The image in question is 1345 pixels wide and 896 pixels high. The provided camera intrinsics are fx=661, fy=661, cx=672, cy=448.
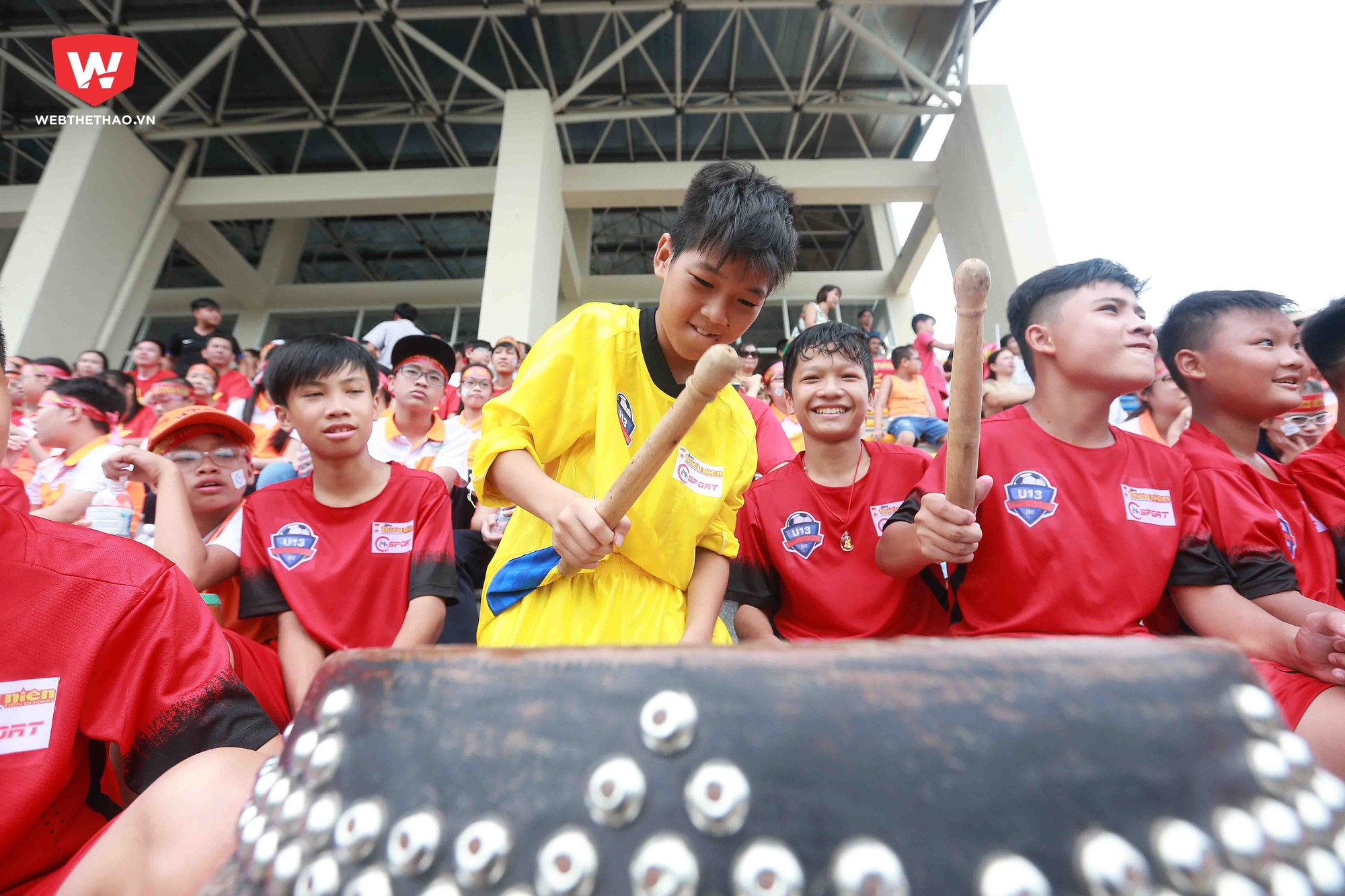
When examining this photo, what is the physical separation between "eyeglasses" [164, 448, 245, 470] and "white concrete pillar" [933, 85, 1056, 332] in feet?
21.8

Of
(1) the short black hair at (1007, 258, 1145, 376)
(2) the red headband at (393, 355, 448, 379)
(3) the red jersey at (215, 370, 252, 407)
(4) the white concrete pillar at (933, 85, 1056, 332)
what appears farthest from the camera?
(4) the white concrete pillar at (933, 85, 1056, 332)

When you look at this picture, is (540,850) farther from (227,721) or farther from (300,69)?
(300,69)

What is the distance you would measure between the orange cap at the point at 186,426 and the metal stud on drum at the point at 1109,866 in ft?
6.95

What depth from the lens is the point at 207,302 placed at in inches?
232

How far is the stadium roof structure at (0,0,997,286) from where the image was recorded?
703 cm

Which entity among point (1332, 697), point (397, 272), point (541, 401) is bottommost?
point (1332, 697)

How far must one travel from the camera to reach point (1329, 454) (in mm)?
1631

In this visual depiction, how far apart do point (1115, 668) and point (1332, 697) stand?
3.69 ft

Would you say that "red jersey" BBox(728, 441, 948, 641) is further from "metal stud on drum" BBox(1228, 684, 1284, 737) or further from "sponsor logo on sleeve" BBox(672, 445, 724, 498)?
"metal stud on drum" BBox(1228, 684, 1284, 737)

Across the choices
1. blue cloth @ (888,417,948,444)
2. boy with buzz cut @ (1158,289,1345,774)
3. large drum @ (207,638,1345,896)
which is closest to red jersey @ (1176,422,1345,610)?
boy with buzz cut @ (1158,289,1345,774)

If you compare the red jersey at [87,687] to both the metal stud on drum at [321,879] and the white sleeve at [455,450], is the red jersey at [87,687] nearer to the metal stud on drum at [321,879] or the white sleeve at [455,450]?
the metal stud on drum at [321,879]

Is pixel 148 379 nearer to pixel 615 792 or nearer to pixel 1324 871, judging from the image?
pixel 615 792

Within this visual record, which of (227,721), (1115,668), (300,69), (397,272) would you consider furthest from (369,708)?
(397,272)

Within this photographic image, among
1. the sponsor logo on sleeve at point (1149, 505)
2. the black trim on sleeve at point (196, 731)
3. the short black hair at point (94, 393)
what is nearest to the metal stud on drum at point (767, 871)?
the black trim on sleeve at point (196, 731)
